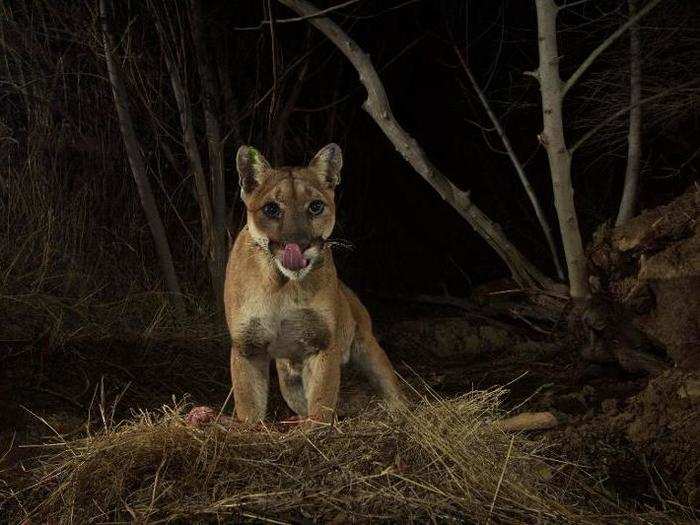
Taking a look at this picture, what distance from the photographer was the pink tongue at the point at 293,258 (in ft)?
14.4

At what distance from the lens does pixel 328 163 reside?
4934mm

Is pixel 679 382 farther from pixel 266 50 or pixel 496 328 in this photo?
pixel 266 50

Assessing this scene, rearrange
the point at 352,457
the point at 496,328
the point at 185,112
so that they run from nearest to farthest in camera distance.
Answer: the point at 352,457 < the point at 185,112 < the point at 496,328

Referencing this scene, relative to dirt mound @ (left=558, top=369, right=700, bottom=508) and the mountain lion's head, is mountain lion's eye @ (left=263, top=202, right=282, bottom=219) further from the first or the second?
dirt mound @ (left=558, top=369, right=700, bottom=508)

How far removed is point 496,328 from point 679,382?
366 cm

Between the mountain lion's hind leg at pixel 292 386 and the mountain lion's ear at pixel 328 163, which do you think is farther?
the mountain lion's hind leg at pixel 292 386

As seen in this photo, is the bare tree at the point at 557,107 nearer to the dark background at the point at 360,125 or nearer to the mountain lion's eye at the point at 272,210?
the dark background at the point at 360,125

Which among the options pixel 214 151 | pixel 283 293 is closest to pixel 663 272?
pixel 283 293

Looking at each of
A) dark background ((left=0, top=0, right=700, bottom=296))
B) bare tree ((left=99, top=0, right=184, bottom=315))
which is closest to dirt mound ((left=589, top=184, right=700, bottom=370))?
dark background ((left=0, top=0, right=700, bottom=296))

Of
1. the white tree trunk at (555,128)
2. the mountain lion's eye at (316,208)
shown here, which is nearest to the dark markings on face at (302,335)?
the mountain lion's eye at (316,208)

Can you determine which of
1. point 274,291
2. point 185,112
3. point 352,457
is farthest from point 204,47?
point 352,457

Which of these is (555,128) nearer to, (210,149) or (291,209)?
(291,209)

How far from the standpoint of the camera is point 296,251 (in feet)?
14.4

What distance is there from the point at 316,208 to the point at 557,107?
236 cm
